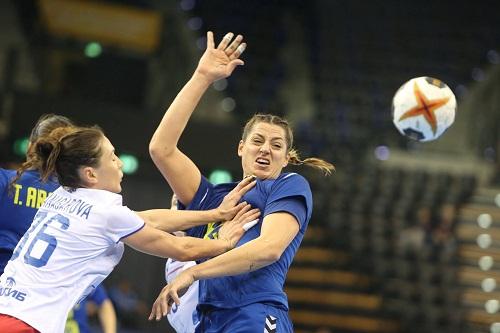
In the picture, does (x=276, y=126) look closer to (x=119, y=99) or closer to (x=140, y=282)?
(x=119, y=99)

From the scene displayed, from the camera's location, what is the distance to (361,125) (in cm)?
1661

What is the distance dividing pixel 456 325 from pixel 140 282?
562 cm

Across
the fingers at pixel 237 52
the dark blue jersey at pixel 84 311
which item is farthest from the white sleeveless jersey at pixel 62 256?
the dark blue jersey at pixel 84 311

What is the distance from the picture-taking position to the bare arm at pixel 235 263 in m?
3.55

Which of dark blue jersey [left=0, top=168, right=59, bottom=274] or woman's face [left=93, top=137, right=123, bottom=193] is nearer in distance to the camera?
woman's face [left=93, top=137, right=123, bottom=193]

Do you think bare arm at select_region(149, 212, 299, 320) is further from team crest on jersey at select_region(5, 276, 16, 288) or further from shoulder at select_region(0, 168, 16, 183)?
shoulder at select_region(0, 168, 16, 183)

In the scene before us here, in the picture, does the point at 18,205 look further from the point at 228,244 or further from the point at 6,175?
the point at 228,244

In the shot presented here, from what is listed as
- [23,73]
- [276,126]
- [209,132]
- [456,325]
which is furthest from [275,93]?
[276,126]

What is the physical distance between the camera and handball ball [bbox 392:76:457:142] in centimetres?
530

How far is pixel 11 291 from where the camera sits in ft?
11.6

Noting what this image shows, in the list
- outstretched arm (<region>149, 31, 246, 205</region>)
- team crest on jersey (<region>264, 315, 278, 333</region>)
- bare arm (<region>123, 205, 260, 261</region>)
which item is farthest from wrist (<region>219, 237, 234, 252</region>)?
outstretched arm (<region>149, 31, 246, 205</region>)

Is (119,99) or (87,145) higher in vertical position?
(119,99)

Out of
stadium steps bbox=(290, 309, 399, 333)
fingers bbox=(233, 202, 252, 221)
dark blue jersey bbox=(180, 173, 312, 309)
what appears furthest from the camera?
stadium steps bbox=(290, 309, 399, 333)

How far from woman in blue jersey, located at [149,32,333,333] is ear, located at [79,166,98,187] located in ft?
1.48
